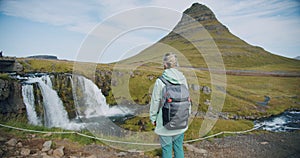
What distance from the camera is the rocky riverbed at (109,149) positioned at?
549 cm

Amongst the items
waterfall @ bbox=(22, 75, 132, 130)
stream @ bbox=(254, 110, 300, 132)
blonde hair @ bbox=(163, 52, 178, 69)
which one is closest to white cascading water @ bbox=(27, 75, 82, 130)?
waterfall @ bbox=(22, 75, 132, 130)

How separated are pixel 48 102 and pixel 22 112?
6.51 ft

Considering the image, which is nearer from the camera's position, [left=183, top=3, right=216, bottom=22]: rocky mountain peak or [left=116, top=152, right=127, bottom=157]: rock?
[left=116, top=152, right=127, bottom=157]: rock

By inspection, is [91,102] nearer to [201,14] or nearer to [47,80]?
[47,80]

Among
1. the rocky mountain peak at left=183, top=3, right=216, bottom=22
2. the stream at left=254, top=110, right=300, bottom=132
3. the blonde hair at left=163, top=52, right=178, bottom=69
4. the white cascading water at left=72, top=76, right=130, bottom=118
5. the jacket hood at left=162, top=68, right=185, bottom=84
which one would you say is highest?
the rocky mountain peak at left=183, top=3, right=216, bottom=22

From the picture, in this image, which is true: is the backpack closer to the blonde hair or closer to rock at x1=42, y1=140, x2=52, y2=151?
the blonde hair

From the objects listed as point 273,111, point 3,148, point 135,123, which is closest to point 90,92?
point 135,123

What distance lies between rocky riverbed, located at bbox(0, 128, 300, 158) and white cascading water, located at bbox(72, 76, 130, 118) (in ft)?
46.0

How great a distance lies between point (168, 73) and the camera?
388 cm

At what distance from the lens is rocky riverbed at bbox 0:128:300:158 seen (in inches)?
216

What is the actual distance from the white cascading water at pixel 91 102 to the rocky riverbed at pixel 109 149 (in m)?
14.0

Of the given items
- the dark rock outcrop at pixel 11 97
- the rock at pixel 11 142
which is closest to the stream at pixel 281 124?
the rock at pixel 11 142

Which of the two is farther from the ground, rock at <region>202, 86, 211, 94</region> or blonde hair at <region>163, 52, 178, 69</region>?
blonde hair at <region>163, 52, 178, 69</region>

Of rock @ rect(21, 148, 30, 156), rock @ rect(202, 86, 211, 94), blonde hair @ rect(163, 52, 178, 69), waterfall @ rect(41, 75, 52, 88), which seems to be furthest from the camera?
rock @ rect(202, 86, 211, 94)
